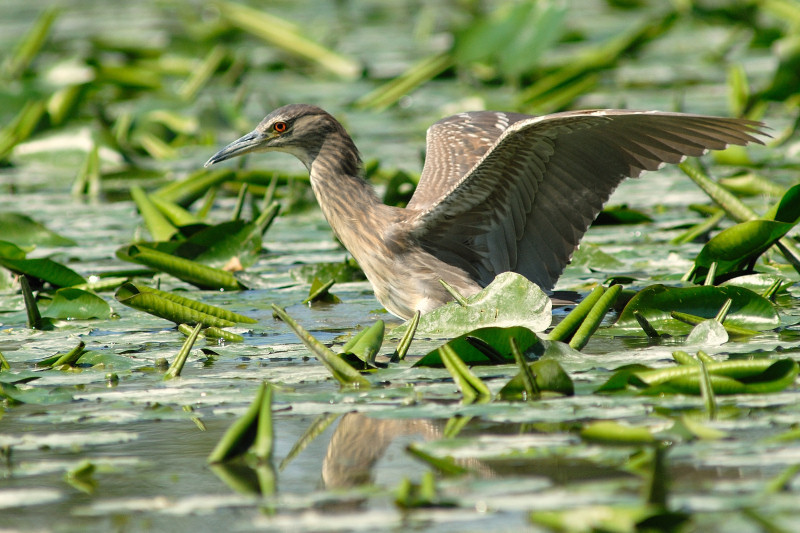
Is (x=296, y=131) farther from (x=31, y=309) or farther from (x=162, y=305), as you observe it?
(x=31, y=309)

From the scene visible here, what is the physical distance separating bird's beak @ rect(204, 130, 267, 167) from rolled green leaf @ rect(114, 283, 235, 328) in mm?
1135

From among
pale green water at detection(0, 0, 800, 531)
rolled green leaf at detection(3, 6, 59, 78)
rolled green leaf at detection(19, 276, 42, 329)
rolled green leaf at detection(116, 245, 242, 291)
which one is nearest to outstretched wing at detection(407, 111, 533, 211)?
pale green water at detection(0, 0, 800, 531)

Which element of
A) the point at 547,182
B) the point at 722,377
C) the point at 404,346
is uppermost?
the point at 547,182

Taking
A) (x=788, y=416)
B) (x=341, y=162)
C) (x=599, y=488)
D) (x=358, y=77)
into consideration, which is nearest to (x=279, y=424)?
(x=599, y=488)

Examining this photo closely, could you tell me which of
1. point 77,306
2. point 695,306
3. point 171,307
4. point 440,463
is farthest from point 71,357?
point 695,306

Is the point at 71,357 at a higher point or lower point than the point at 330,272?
higher

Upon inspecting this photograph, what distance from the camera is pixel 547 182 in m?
5.44

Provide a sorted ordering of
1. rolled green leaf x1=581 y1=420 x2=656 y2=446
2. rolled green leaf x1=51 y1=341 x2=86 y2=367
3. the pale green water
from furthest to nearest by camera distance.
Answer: rolled green leaf x1=51 y1=341 x2=86 y2=367, rolled green leaf x1=581 y1=420 x2=656 y2=446, the pale green water

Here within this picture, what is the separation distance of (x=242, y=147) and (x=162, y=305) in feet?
4.30

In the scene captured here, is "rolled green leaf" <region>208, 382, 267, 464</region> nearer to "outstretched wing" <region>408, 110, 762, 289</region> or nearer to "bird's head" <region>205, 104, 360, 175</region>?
"outstretched wing" <region>408, 110, 762, 289</region>

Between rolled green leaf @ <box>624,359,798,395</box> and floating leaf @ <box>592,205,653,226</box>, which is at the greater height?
rolled green leaf @ <box>624,359,798,395</box>

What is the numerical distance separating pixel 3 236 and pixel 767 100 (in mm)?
5993

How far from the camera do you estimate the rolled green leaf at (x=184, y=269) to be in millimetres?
5934

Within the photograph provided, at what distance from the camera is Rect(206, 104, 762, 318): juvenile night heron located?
16.6ft
